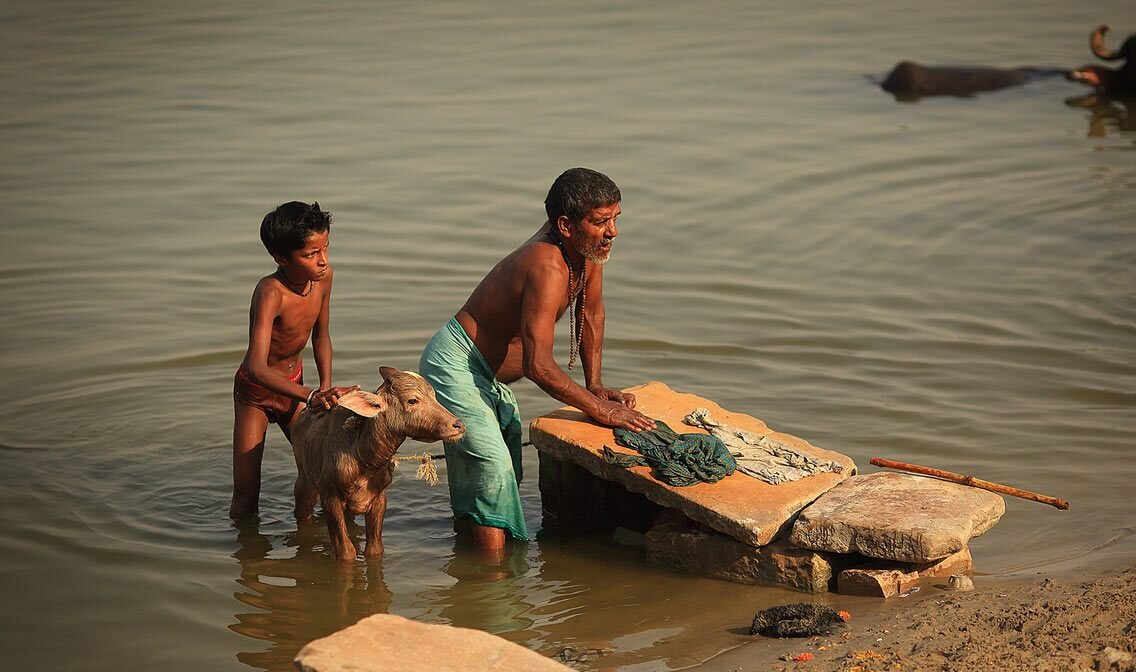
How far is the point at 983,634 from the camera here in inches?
195

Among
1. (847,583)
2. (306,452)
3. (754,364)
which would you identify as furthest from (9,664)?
(754,364)

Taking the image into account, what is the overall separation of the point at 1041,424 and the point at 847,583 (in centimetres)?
290

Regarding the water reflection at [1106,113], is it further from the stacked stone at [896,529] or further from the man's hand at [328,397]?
the man's hand at [328,397]

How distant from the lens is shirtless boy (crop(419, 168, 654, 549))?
5980 millimetres

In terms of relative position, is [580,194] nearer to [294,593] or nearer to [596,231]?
[596,231]

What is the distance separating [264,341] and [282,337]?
0.22m

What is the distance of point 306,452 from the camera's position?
5988 millimetres

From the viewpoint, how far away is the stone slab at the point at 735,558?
5.70 meters

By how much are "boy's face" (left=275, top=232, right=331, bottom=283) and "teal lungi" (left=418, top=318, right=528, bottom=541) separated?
684 mm

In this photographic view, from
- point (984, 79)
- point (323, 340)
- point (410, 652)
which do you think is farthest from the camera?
point (984, 79)

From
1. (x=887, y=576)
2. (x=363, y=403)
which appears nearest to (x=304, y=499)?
(x=363, y=403)

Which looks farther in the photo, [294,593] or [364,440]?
[294,593]

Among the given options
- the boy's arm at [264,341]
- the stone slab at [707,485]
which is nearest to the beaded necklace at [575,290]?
the stone slab at [707,485]

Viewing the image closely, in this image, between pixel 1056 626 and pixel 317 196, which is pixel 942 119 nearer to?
pixel 317 196
